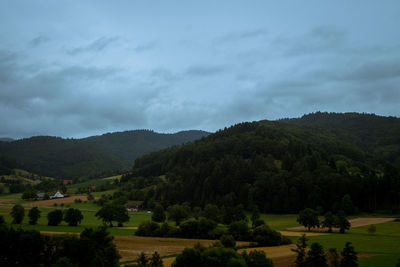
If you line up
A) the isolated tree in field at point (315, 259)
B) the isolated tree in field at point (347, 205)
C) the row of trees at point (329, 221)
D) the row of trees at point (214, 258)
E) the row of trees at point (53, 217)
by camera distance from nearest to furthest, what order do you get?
the row of trees at point (214, 258) → the isolated tree in field at point (315, 259) → the row of trees at point (329, 221) → the row of trees at point (53, 217) → the isolated tree in field at point (347, 205)

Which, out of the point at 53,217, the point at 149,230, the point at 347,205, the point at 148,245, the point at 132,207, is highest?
the point at 347,205

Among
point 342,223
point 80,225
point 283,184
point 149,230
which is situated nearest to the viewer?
point 342,223

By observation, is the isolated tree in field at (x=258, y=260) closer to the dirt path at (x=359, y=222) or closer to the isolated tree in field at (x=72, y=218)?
the dirt path at (x=359, y=222)

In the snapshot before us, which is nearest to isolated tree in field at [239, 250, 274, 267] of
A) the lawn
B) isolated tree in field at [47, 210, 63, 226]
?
the lawn

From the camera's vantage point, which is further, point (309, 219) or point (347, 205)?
point (347, 205)

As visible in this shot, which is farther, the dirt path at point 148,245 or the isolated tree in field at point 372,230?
the isolated tree in field at point 372,230

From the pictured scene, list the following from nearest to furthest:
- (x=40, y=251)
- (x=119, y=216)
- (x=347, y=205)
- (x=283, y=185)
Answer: (x=40, y=251) < (x=119, y=216) < (x=347, y=205) < (x=283, y=185)

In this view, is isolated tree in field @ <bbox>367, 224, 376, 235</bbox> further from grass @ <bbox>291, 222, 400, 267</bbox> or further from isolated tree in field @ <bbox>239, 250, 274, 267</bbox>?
isolated tree in field @ <bbox>239, 250, 274, 267</bbox>

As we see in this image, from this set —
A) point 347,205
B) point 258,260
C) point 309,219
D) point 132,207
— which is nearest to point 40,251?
point 258,260

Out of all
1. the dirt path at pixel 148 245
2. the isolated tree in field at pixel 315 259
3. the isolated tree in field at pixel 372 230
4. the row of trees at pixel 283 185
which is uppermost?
the row of trees at pixel 283 185

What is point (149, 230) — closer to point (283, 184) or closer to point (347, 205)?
point (347, 205)

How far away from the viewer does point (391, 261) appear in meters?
51.6

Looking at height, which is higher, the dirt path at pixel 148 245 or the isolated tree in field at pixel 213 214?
the isolated tree in field at pixel 213 214

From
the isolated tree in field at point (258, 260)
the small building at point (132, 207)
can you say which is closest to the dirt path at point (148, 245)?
the isolated tree in field at point (258, 260)
